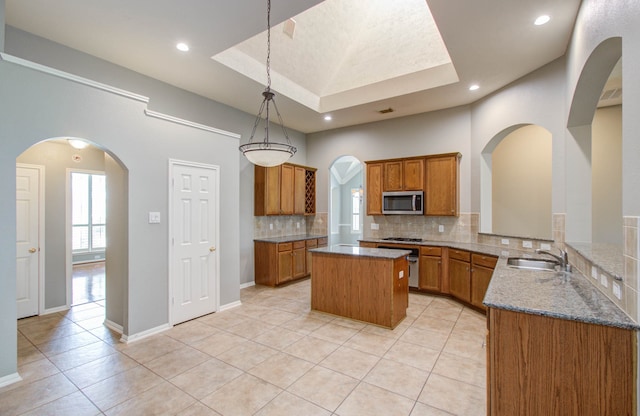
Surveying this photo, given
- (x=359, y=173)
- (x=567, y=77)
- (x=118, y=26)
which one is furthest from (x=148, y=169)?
(x=359, y=173)

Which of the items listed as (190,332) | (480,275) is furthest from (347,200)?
(190,332)

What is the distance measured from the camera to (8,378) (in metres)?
2.48

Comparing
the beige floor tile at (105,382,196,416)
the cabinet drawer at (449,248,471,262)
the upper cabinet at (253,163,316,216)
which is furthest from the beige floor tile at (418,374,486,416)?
the upper cabinet at (253,163,316,216)

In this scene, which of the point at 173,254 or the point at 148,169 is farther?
Result: the point at 173,254

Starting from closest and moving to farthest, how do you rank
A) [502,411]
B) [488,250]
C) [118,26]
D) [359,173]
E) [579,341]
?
[579,341]
[502,411]
[118,26]
[488,250]
[359,173]

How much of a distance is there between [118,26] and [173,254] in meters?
2.57

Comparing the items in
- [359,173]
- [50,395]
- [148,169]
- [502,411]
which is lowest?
[50,395]

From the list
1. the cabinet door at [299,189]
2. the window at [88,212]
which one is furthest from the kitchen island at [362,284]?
the window at [88,212]

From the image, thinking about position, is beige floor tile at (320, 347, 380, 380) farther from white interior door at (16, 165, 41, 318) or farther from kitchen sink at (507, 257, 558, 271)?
white interior door at (16, 165, 41, 318)

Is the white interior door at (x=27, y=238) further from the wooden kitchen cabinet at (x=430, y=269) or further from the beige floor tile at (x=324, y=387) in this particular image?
the wooden kitchen cabinet at (x=430, y=269)

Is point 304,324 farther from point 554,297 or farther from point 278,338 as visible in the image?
point 554,297

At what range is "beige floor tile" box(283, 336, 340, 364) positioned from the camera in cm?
294

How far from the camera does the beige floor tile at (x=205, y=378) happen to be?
241cm

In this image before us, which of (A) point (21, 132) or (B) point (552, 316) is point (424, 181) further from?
(A) point (21, 132)
